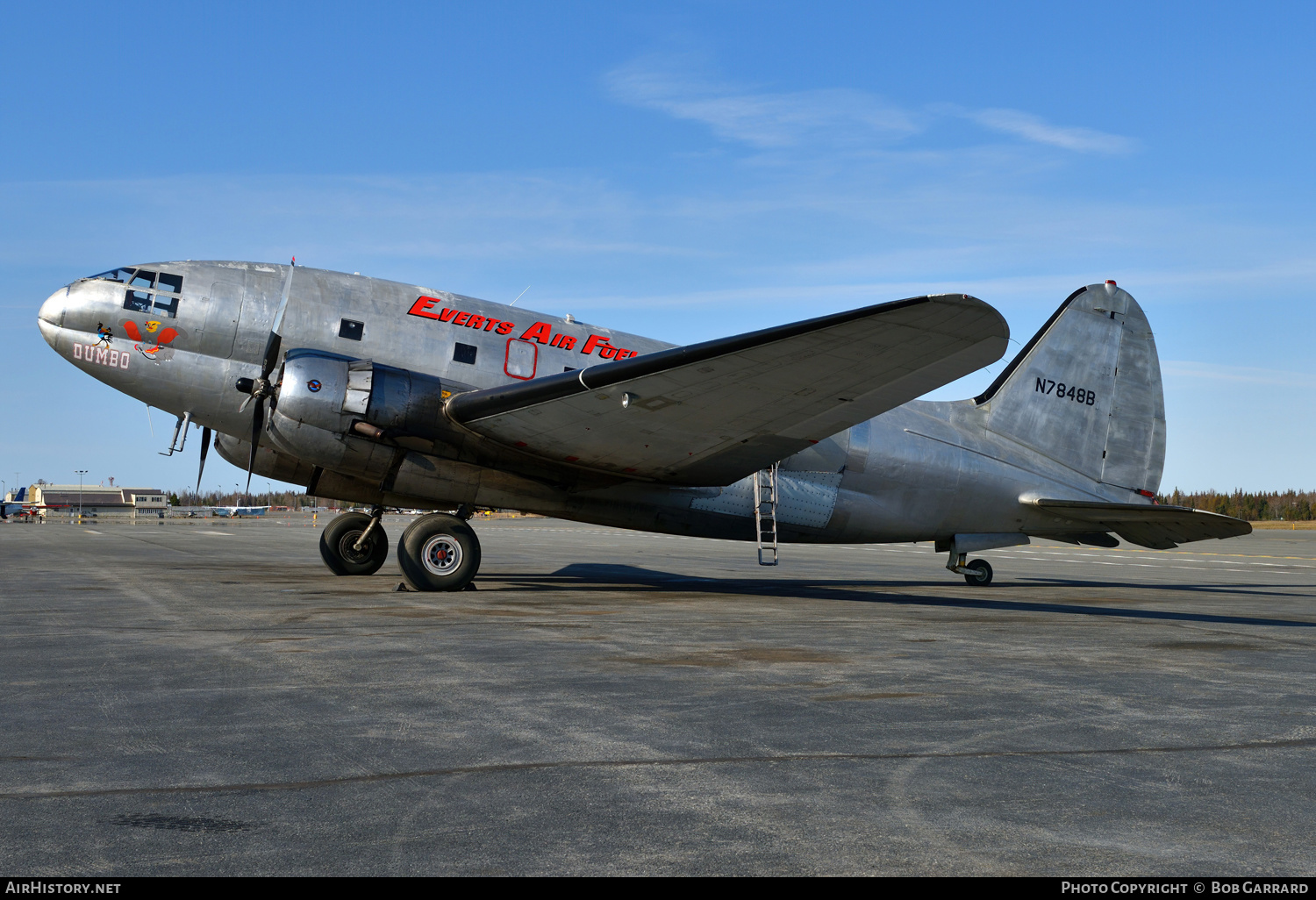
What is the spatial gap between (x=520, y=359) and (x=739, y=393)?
14.3ft

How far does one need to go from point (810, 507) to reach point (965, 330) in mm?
6717

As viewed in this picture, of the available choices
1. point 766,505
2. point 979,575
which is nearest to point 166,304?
point 766,505

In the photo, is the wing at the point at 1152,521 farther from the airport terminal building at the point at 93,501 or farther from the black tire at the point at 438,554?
the airport terminal building at the point at 93,501

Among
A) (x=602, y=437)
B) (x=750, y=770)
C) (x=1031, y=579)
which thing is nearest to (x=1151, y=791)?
(x=750, y=770)

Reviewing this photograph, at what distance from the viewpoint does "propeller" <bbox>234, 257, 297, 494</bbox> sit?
14711mm

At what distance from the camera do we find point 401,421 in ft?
46.5

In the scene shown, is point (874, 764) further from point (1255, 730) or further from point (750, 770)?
point (1255, 730)

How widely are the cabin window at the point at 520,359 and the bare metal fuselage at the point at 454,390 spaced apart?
90 mm

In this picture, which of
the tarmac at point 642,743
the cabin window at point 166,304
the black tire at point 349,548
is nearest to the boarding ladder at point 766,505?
the tarmac at point 642,743

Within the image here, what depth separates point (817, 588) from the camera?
18125 mm

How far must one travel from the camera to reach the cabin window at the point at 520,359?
15.5 metres

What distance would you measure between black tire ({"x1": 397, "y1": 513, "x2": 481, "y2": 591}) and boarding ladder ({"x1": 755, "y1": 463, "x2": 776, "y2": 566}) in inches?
186

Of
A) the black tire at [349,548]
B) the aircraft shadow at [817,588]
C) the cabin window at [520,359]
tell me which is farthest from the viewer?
the black tire at [349,548]

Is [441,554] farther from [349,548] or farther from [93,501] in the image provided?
[93,501]
